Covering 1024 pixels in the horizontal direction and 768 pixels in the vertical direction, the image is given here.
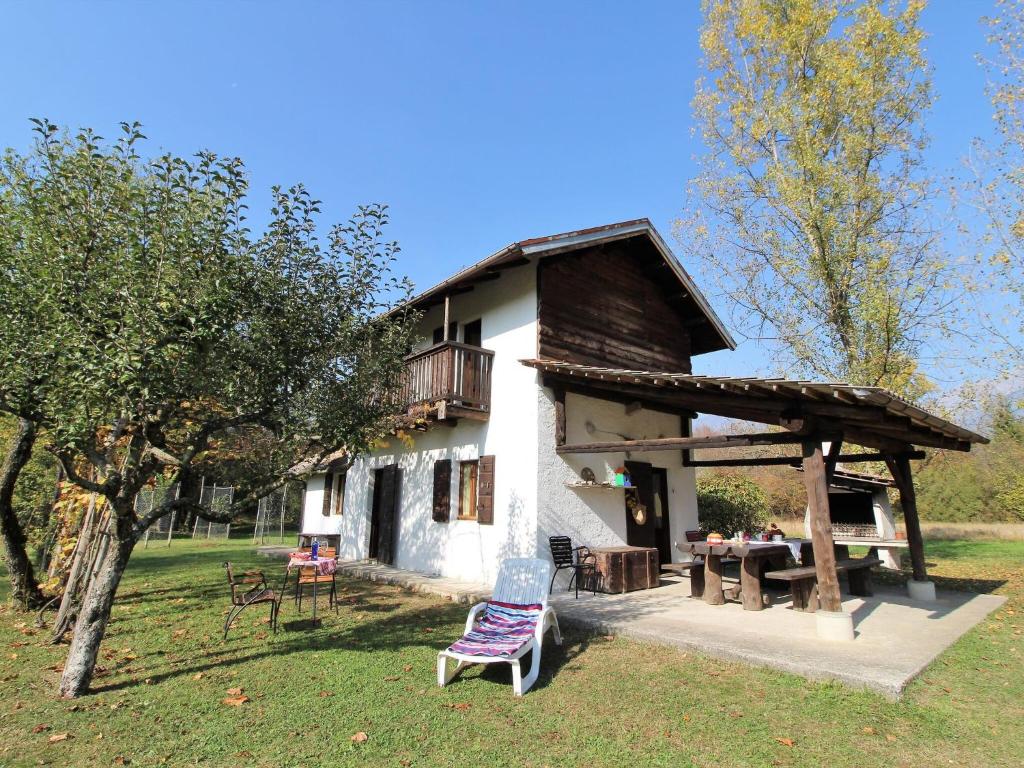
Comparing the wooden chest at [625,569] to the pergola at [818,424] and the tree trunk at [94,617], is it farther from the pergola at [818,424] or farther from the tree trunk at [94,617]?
the tree trunk at [94,617]

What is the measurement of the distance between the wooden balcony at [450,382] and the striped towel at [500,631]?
164 inches

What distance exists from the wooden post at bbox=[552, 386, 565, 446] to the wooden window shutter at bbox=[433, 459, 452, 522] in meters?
2.61

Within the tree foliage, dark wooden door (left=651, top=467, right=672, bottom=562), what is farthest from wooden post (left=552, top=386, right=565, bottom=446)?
the tree foliage

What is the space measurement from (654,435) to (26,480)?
13.7 m

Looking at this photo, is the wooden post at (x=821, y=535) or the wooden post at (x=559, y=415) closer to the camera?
the wooden post at (x=821, y=535)

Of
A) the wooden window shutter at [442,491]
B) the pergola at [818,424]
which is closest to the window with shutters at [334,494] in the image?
the wooden window shutter at [442,491]

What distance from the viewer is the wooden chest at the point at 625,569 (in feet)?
28.6

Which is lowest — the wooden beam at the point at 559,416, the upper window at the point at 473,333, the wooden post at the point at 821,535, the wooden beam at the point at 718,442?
the wooden post at the point at 821,535

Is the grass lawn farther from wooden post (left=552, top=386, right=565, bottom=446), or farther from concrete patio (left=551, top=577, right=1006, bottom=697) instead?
wooden post (left=552, top=386, right=565, bottom=446)

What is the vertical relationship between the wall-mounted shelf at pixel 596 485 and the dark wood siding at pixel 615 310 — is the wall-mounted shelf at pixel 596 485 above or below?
below

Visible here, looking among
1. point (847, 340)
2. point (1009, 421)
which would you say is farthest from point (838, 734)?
point (1009, 421)

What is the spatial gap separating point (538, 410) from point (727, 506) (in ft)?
32.3

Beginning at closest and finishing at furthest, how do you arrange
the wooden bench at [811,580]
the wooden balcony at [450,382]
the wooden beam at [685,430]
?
the wooden bench at [811,580] → the wooden balcony at [450,382] → the wooden beam at [685,430]

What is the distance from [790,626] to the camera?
6527 mm
